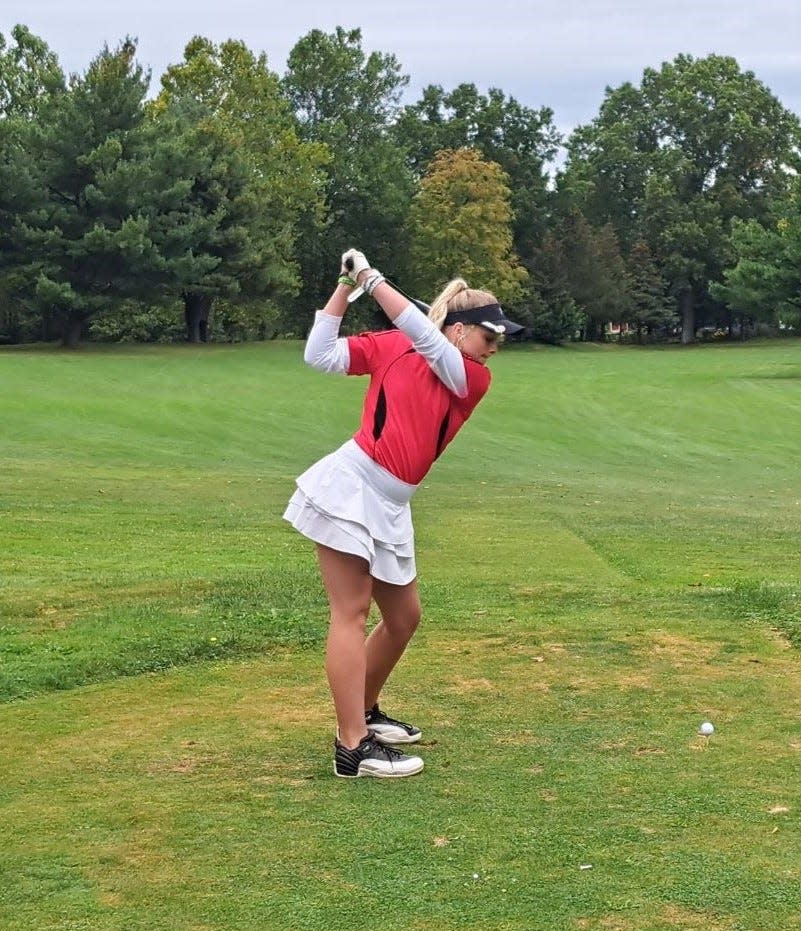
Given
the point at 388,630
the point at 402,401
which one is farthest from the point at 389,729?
the point at 402,401

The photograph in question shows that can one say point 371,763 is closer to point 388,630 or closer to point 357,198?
point 388,630

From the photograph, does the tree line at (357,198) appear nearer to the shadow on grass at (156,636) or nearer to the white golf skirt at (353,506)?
the shadow on grass at (156,636)

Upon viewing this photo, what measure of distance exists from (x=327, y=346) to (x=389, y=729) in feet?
5.82

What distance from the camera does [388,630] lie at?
587 cm

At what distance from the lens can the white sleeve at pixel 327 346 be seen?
5395mm

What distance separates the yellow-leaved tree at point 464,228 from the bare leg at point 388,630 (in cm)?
7831

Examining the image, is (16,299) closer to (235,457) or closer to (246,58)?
(246,58)

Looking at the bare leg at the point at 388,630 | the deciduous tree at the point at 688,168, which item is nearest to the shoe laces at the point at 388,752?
the bare leg at the point at 388,630

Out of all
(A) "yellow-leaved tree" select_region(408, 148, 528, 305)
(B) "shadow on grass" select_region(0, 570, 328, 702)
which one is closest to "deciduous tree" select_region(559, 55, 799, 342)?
(A) "yellow-leaved tree" select_region(408, 148, 528, 305)

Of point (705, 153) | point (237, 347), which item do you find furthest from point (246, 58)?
point (705, 153)

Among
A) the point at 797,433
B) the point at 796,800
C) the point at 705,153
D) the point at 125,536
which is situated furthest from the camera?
the point at 705,153

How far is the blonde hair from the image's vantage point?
5410 millimetres

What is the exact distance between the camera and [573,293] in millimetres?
92750

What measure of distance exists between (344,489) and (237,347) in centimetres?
5881
